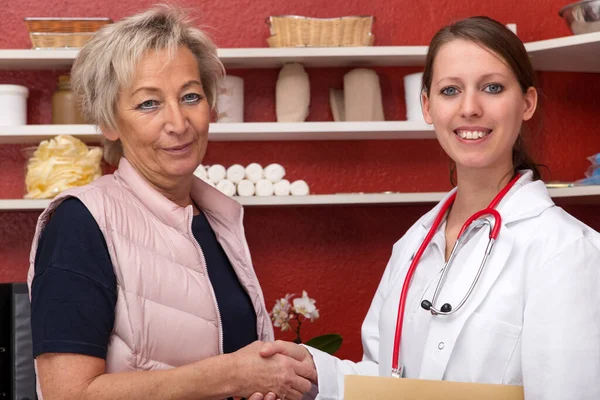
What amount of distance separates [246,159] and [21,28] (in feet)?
3.06

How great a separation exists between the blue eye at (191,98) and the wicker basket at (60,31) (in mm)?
1040

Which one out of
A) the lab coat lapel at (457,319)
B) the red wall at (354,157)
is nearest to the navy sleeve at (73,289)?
the lab coat lapel at (457,319)

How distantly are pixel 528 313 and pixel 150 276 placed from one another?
703 mm

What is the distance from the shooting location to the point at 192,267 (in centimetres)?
170

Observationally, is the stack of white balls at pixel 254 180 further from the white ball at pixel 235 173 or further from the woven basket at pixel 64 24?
the woven basket at pixel 64 24

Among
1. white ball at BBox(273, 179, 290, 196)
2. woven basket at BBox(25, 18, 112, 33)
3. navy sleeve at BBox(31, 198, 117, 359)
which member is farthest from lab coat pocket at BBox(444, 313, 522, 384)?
woven basket at BBox(25, 18, 112, 33)

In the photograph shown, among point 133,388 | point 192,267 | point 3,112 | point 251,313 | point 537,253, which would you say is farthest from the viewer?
point 3,112

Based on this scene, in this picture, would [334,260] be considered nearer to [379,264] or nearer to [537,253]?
[379,264]

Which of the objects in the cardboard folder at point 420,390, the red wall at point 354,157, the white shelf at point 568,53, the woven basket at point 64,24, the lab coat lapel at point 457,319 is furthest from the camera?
the red wall at point 354,157

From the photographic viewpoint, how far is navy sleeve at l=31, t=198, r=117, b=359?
147 cm

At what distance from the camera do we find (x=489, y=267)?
1.42 metres

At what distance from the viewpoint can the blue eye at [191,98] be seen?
1.78 meters

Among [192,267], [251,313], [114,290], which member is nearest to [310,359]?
[251,313]

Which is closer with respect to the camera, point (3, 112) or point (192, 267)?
point (192, 267)
